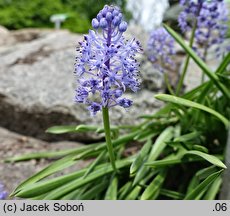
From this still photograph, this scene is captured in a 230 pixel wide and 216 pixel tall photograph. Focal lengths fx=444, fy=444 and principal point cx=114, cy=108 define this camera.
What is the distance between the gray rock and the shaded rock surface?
→ 0.44 feet

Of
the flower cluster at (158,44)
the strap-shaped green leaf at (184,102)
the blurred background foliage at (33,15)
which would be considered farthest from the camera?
the blurred background foliage at (33,15)

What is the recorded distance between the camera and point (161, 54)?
11.9 ft

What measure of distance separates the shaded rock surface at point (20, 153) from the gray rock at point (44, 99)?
133 mm

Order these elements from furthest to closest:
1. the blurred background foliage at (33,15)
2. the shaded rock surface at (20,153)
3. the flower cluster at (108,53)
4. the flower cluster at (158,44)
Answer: the blurred background foliage at (33,15)
the flower cluster at (158,44)
the shaded rock surface at (20,153)
the flower cluster at (108,53)

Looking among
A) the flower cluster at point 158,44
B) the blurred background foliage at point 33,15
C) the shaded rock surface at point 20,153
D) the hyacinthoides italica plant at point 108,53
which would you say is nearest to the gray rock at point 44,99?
the shaded rock surface at point 20,153

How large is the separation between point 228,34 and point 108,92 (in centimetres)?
231

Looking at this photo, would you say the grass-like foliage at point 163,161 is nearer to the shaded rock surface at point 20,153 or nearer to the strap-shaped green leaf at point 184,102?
the strap-shaped green leaf at point 184,102

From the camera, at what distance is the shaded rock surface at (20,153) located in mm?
3443

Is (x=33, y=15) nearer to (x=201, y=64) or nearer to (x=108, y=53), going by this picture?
(x=201, y=64)

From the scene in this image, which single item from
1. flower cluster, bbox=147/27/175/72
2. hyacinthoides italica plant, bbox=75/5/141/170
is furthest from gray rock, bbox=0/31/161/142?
hyacinthoides italica plant, bbox=75/5/141/170

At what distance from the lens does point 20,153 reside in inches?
156

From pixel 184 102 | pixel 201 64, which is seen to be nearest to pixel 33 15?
pixel 201 64

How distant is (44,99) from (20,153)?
2.05ft
